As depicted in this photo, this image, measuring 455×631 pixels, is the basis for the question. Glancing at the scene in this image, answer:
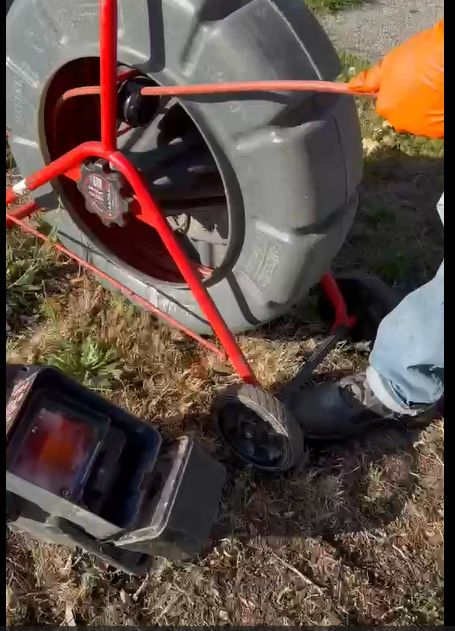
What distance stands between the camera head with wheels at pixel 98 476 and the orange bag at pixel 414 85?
2.86ft

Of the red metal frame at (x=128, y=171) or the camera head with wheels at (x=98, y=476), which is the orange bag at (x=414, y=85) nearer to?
the red metal frame at (x=128, y=171)

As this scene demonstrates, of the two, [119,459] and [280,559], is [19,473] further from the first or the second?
[280,559]

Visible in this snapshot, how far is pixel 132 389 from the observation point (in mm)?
2164

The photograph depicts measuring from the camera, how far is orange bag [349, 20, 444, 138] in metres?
1.28

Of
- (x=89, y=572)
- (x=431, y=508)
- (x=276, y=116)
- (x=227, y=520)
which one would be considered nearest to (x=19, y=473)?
(x=89, y=572)

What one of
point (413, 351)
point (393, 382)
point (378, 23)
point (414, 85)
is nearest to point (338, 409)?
point (393, 382)

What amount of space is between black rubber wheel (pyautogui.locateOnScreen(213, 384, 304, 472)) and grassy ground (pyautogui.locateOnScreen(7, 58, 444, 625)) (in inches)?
2.3

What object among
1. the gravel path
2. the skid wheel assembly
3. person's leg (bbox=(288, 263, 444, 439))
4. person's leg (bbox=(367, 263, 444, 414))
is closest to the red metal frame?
the skid wheel assembly

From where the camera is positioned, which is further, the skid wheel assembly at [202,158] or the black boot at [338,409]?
the black boot at [338,409]

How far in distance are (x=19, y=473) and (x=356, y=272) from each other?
1361mm

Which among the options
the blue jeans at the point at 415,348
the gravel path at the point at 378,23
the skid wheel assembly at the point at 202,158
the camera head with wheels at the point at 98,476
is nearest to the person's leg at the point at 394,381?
the blue jeans at the point at 415,348

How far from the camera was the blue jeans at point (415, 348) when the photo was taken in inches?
68.1

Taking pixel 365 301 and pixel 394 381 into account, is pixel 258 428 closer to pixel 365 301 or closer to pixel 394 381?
pixel 394 381

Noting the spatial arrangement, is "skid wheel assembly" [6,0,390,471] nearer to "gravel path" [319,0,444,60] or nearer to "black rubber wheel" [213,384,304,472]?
"black rubber wheel" [213,384,304,472]
